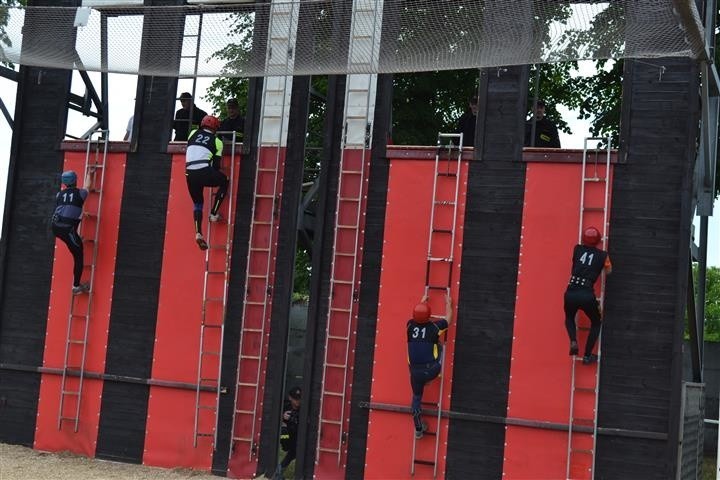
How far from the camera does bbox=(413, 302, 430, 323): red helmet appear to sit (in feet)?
35.8

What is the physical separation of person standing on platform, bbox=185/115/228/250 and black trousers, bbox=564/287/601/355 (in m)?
4.63

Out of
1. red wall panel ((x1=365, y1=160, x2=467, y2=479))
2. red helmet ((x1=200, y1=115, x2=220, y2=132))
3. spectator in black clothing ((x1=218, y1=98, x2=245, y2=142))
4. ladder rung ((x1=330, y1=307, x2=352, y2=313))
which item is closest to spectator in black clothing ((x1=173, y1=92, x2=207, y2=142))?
spectator in black clothing ((x1=218, y1=98, x2=245, y2=142))

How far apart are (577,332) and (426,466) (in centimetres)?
239

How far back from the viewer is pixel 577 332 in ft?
35.5

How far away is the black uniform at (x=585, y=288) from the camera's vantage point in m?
10.4

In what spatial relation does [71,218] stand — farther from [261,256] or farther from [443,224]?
[443,224]

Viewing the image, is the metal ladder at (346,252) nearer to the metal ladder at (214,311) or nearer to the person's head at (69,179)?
the metal ladder at (214,311)

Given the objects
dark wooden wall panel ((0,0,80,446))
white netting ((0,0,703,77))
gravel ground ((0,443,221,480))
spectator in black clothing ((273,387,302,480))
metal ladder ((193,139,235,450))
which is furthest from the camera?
dark wooden wall panel ((0,0,80,446))

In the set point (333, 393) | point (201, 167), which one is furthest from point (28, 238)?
point (333, 393)

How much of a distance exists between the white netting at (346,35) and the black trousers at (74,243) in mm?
2153

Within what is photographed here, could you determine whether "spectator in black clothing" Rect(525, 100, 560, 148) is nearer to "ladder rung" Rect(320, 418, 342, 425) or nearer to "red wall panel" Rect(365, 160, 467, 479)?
"red wall panel" Rect(365, 160, 467, 479)

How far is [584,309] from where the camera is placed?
10.5 m

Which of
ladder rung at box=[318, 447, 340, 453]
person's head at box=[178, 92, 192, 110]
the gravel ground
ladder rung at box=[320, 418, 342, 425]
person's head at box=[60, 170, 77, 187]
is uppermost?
person's head at box=[178, 92, 192, 110]

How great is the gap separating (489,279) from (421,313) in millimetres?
1015
